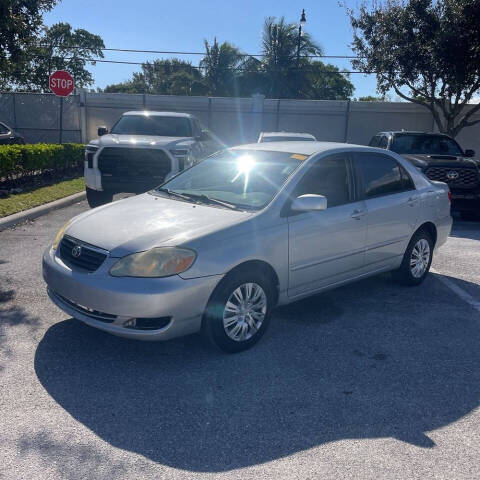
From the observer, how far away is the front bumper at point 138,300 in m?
3.98

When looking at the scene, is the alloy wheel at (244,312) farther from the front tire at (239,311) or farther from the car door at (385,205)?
the car door at (385,205)

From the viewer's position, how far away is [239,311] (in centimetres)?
443

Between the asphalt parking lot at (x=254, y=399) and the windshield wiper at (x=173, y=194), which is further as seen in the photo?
the windshield wiper at (x=173, y=194)

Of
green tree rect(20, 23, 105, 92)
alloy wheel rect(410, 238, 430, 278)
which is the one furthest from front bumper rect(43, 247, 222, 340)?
green tree rect(20, 23, 105, 92)

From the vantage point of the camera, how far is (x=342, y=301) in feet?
19.4

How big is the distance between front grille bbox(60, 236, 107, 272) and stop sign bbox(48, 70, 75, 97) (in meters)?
12.5

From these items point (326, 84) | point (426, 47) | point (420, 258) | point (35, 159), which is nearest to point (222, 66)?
point (326, 84)

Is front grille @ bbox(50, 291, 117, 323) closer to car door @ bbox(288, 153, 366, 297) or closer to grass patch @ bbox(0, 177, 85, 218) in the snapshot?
car door @ bbox(288, 153, 366, 297)

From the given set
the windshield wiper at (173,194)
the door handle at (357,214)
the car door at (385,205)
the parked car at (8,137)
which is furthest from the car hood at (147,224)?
the parked car at (8,137)

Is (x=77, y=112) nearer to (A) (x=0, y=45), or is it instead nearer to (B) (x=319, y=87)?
(A) (x=0, y=45)

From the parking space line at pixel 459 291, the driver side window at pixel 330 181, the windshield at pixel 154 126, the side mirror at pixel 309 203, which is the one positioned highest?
the windshield at pixel 154 126

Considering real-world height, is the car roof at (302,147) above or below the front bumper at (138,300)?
above

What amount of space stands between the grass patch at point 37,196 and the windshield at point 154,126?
1.84 m

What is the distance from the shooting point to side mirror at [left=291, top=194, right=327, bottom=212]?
470 centimetres
